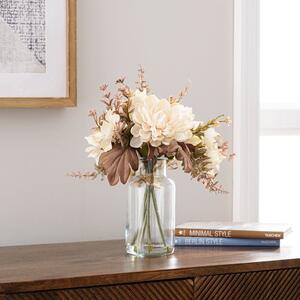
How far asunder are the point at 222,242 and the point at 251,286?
0.18m

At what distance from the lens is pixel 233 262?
1.77 metres

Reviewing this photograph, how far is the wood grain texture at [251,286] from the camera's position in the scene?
1.75 metres

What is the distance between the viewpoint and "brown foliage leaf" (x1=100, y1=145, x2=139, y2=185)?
174cm

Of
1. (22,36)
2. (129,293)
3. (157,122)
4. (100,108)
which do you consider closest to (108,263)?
(129,293)

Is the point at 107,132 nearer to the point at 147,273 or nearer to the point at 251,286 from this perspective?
the point at 147,273

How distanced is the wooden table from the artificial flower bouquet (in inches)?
3.5

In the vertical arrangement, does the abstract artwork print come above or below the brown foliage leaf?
above

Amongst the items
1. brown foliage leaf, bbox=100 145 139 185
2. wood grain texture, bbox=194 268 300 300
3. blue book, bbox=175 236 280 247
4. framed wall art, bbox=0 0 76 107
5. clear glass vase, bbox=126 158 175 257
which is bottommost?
wood grain texture, bbox=194 268 300 300

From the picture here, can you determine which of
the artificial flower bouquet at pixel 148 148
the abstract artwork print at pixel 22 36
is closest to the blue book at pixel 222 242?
the artificial flower bouquet at pixel 148 148

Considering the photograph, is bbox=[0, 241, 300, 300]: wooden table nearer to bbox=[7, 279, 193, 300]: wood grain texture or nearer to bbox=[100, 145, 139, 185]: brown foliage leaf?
bbox=[7, 279, 193, 300]: wood grain texture

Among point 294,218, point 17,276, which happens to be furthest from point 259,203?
point 17,276

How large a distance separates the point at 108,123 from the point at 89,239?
518 mm

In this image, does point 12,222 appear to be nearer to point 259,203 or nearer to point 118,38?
point 118,38

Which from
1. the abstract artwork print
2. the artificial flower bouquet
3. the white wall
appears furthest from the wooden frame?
the abstract artwork print
